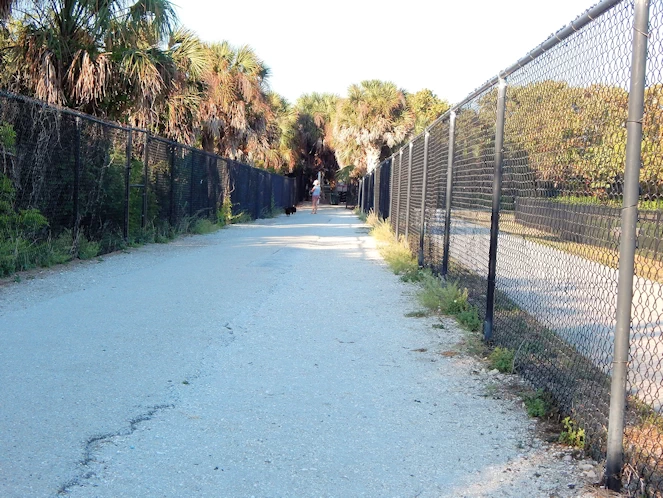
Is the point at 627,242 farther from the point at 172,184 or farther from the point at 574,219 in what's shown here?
the point at 172,184

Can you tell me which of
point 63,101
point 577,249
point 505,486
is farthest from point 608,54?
point 63,101

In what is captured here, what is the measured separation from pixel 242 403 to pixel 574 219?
7.48ft

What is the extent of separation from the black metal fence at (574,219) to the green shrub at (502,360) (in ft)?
0.26

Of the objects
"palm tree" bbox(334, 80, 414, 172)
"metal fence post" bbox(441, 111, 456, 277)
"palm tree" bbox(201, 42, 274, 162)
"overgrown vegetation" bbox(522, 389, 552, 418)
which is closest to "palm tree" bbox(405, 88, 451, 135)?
"palm tree" bbox(334, 80, 414, 172)

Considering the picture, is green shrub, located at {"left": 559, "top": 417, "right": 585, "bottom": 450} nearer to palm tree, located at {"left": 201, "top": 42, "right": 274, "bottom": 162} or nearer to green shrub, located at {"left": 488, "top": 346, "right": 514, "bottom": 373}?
green shrub, located at {"left": 488, "top": 346, "right": 514, "bottom": 373}

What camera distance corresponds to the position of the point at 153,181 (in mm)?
14641

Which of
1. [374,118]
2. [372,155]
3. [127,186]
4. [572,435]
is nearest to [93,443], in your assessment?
[572,435]

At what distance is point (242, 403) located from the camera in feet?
14.3

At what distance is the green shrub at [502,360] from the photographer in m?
5.00

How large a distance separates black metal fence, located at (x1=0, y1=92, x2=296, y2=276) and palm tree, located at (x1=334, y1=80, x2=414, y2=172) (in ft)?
79.4

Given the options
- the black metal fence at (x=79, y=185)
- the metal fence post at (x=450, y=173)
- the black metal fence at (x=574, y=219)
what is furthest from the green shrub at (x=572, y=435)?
the black metal fence at (x=79, y=185)

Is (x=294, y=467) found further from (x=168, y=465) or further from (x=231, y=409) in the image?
(x=231, y=409)

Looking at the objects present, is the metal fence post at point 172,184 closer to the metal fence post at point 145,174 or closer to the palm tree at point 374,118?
the metal fence post at point 145,174

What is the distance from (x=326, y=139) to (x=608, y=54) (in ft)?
176
